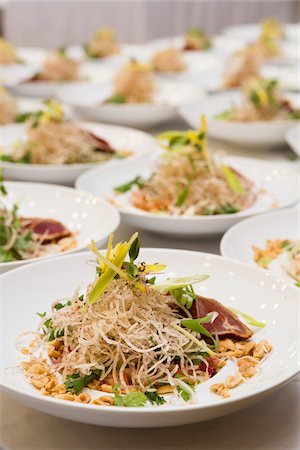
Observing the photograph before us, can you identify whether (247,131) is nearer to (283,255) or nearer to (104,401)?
(283,255)

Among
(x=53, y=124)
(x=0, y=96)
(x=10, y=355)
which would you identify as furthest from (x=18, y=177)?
(x=10, y=355)

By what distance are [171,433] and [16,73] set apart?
10.6 ft

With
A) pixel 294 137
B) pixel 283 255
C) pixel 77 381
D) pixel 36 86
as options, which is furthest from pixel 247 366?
pixel 36 86

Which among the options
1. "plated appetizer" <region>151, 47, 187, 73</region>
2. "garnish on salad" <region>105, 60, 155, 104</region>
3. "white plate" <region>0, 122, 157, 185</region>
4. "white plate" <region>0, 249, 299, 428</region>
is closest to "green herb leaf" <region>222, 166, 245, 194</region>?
"white plate" <region>0, 122, 157, 185</region>

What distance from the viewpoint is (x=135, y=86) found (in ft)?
11.0

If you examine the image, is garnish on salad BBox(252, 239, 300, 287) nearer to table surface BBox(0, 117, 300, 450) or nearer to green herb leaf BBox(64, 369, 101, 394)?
table surface BBox(0, 117, 300, 450)

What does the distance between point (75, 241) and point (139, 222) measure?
0.51ft

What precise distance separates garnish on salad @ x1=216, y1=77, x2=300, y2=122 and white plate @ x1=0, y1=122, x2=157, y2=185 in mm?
464

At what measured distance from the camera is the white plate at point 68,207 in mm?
1784

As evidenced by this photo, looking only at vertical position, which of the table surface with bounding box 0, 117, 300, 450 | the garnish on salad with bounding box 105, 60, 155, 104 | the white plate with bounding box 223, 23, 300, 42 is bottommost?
the white plate with bounding box 223, 23, 300, 42

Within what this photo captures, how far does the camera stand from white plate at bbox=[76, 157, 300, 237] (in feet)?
5.73

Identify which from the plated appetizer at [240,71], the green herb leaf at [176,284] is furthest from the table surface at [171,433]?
the plated appetizer at [240,71]

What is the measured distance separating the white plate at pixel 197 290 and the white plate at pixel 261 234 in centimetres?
14

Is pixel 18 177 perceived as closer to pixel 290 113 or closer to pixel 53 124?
pixel 53 124
